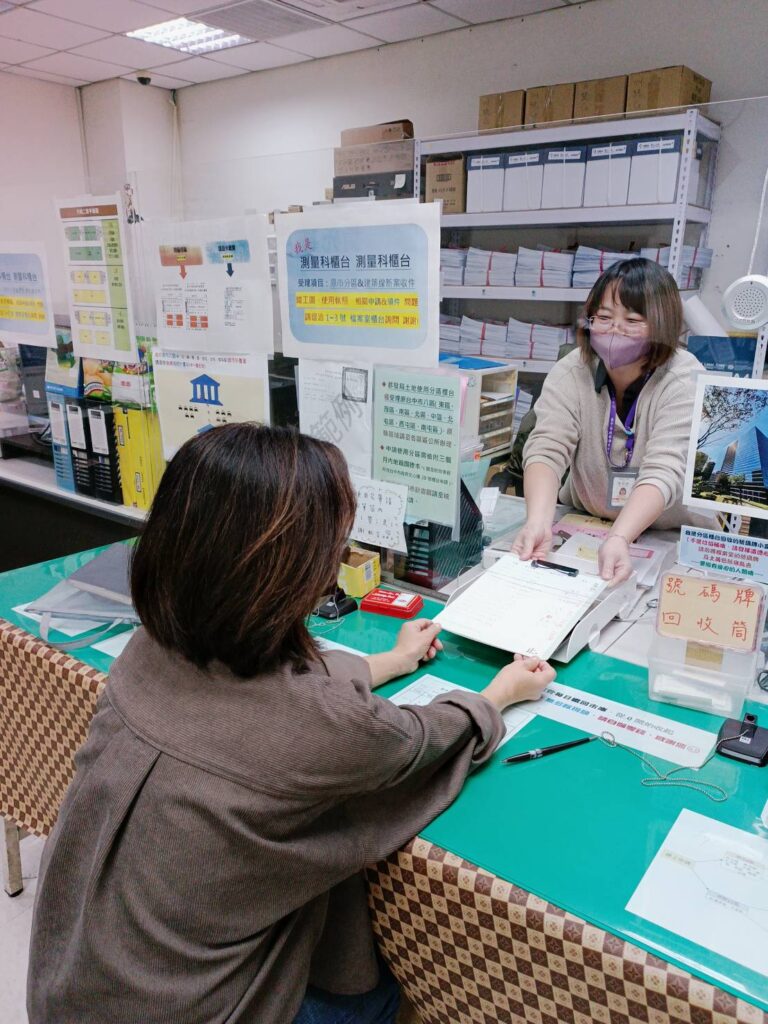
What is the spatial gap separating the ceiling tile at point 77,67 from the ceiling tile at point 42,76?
0.27 ft

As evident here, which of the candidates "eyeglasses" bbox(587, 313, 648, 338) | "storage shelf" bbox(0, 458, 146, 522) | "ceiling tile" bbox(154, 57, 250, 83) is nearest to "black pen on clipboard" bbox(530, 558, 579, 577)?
"eyeglasses" bbox(587, 313, 648, 338)

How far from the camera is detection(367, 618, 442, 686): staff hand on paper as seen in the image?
1196 millimetres

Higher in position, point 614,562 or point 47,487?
point 614,562

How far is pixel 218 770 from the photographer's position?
2.47 ft

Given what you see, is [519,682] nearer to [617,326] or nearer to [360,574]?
[360,574]

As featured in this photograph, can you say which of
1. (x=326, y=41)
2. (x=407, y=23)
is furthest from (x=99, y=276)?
(x=326, y=41)

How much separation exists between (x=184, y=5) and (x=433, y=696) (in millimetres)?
4252

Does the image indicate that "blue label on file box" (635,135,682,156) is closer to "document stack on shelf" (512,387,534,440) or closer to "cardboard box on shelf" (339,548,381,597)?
→ "document stack on shelf" (512,387,534,440)

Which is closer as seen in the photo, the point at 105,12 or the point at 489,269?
the point at 489,269

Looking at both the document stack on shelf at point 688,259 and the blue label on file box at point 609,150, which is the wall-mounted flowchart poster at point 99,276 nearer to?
the document stack on shelf at point 688,259

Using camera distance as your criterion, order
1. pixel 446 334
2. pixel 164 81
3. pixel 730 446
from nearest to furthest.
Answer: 1. pixel 730 446
2. pixel 446 334
3. pixel 164 81

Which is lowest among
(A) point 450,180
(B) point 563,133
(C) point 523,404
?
(C) point 523,404

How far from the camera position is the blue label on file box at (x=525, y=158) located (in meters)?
3.41

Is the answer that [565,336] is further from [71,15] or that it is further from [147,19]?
[71,15]
